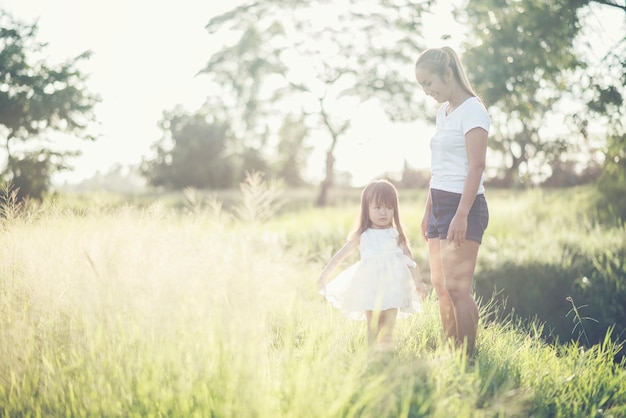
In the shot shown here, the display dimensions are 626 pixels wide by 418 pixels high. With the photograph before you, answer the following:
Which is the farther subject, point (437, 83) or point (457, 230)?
point (437, 83)

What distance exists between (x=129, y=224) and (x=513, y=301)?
4.98 m

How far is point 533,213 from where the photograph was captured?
37.0ft

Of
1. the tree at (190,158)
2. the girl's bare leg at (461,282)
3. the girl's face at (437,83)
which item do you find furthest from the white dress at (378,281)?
the tree at (190,158)

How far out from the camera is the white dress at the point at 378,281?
339 centimetres

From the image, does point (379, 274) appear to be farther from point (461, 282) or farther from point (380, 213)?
point (461, 282)

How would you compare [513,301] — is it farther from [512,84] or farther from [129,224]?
[129,224]

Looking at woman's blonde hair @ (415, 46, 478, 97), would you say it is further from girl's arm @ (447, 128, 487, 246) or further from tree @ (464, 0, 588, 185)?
tree @ (464, 0, 588, 185)

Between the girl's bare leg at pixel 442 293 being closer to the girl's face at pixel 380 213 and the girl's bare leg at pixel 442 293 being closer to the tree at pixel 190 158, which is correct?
the girl's face at pixel 380 213

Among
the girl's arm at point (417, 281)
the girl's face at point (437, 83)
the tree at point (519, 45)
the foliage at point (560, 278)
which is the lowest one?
the foliage at point (560, 278)

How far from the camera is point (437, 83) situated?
3314 mm

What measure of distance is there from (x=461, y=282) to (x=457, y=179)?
633mm

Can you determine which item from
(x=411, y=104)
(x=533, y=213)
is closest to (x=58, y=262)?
(x=533, y=213)

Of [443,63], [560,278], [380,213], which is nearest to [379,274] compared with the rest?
[380,213]

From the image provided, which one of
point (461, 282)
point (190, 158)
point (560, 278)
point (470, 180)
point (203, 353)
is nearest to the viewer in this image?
point (203, 353)
